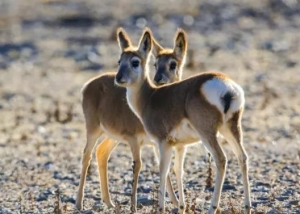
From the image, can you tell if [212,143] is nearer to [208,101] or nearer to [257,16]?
[208,101]

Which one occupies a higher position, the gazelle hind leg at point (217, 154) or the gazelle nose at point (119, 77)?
the gazelle nose at point (119, 77)

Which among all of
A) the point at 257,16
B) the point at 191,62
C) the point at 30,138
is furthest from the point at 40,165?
the point at 257,16

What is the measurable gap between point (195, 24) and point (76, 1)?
23.8 ft

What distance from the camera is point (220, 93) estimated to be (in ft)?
34.2

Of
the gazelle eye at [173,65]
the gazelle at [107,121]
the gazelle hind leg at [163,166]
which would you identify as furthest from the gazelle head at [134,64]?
the gazelle eye at [173,65]

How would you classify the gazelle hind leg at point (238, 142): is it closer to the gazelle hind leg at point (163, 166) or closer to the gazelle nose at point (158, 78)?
the gazelle hind leg at point (163, 166)

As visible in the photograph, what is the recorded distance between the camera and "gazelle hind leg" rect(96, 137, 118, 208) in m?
12.7

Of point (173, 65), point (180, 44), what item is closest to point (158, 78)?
point (173, 65)

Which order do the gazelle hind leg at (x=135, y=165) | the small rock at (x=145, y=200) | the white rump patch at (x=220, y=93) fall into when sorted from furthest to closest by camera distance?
1. the small rock at (x=145, y=200)
2. the gazelle hind leg at (x=135, y=165)
3. the white rump patch at (x=220, y=93)

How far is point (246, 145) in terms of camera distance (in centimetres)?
1644

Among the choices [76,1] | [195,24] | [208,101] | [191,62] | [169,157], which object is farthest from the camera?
[76,1]

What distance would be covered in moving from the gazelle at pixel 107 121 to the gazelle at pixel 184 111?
548 millimetres

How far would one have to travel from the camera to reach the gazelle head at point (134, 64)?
38.3 feet

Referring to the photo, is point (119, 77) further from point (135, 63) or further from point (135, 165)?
point (135, 165)
